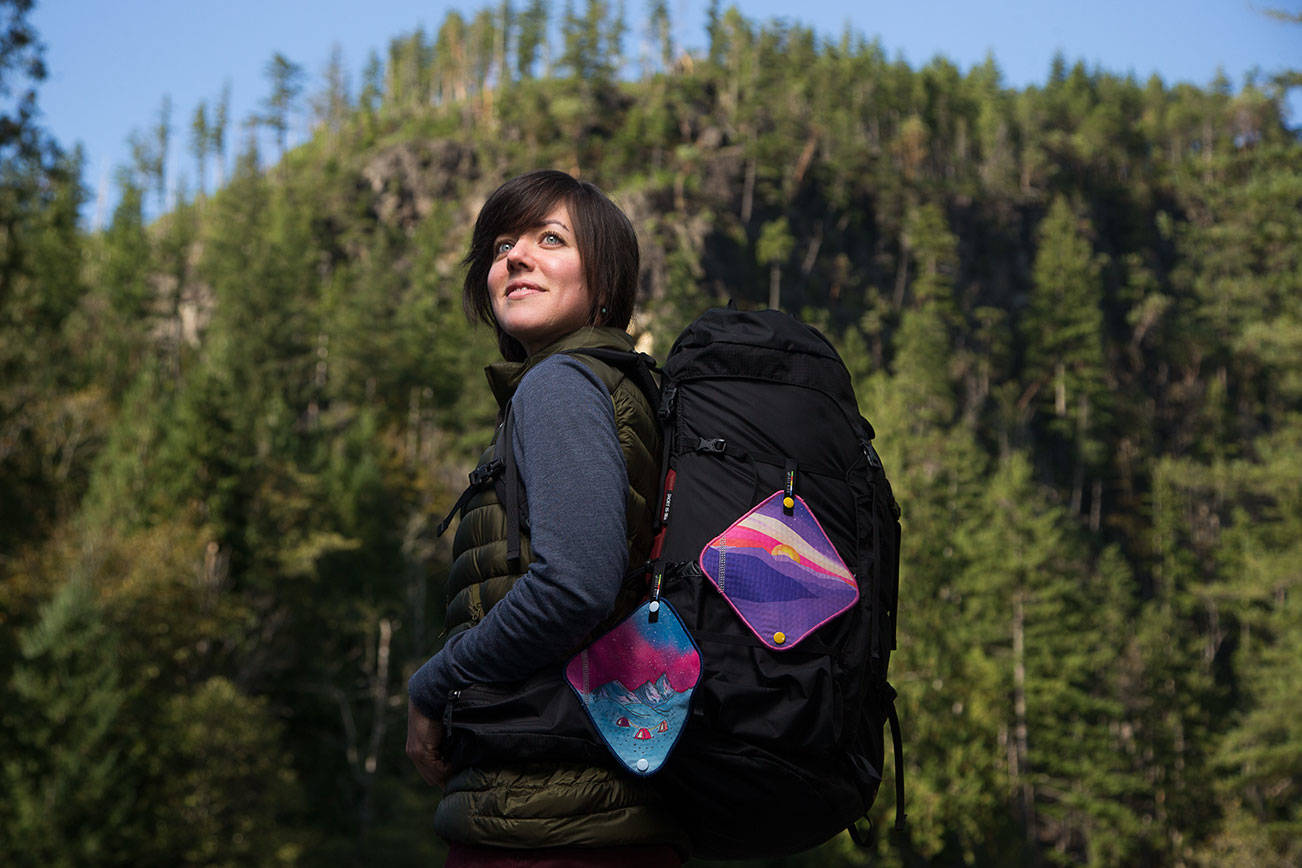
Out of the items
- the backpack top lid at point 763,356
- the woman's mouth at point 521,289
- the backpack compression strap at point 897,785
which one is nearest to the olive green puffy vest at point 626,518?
the backpack top lid at point 763,356

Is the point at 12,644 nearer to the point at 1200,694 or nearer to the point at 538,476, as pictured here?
the point at 538,476

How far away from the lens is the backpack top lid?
2.28m

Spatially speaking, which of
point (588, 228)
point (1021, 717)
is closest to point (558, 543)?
point (588, 228)

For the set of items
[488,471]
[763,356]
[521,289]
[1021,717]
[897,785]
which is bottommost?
[1021,717]

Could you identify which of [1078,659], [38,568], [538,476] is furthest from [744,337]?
[1078,659]

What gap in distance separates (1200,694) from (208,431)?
3604cm

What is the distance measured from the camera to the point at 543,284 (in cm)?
250

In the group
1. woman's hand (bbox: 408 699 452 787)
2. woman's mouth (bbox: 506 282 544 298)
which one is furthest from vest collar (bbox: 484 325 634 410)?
woman's hand (bbox: 408 699 452 787)

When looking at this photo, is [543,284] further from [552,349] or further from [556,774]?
[556,774]

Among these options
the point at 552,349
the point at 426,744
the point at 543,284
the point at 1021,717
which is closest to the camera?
the point at 426,744

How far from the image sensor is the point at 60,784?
71.0 ft

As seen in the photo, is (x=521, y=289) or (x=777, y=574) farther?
(x=521, y=289)

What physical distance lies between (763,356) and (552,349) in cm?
42

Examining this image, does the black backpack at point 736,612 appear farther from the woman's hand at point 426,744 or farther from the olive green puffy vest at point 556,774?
the woman's hand at point 426,744
